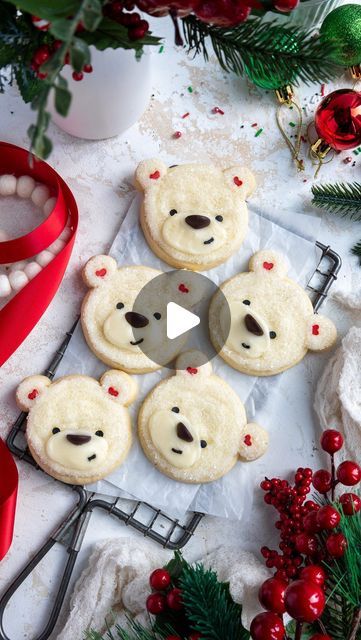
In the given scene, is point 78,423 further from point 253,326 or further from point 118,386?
point 253,326

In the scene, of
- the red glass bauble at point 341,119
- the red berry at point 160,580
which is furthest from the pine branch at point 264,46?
the red berry at point 160,580

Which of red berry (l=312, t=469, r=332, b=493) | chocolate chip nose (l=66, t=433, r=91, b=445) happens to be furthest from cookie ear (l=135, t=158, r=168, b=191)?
red berry (l=312, t=469, r=332, b=493)

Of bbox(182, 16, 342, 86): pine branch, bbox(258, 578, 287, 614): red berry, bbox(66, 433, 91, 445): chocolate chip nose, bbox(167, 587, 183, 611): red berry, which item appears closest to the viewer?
bbox(182, 16, 342, 86): pine branch

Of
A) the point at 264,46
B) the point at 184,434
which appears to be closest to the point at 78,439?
the point at 184,434

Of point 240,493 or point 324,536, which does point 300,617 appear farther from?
point 240,493

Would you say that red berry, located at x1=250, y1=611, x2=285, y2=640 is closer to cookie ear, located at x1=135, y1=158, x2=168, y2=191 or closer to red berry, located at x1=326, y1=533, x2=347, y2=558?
red berry, located at x1=326, y1=533, x2=347, y2=558

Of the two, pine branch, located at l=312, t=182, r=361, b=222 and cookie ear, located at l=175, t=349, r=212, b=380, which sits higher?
pine branch, located at l=312, t=182, r=361, b=222

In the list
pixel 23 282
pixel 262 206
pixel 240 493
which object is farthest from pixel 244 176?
pixel 240 493
